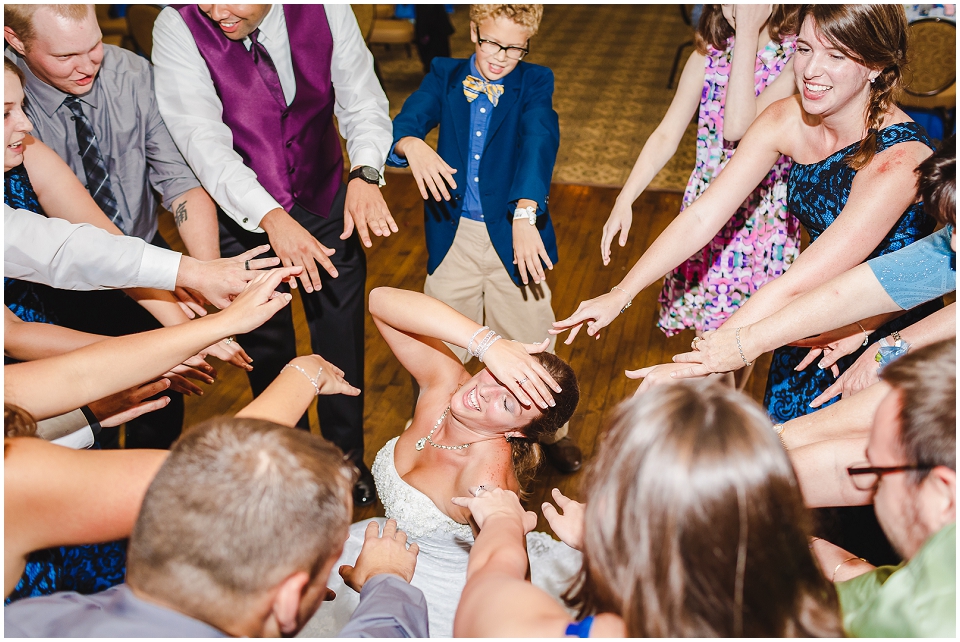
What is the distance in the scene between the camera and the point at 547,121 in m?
2.57

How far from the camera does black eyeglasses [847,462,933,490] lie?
3.69ft

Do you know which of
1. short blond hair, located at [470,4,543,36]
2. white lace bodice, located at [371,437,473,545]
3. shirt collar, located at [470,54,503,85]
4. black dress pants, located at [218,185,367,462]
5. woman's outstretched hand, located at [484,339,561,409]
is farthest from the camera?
black dress pants, located at [218,185,367,462]

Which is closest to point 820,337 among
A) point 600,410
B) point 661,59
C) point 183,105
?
point 600,410

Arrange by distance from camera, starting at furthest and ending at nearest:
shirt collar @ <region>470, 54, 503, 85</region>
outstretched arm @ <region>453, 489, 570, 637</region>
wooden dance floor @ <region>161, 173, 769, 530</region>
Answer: wooden dance floor @ <region>161, 173, 769, 530</region> < shirt collar @ <region>470, 54, 503, 85</region> < outstretched arm @ <region>453, 489, 570, 637</region>

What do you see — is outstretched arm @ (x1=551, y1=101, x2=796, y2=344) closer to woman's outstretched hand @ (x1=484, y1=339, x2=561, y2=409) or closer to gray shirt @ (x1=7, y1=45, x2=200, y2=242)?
woman's outstretched hand @ (x1=484, y1=339, x2=561, y2=409)

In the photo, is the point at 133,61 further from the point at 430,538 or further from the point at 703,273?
the point at 703,273

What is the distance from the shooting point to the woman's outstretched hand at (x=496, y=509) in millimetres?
1517

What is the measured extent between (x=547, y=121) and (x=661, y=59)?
19.2ft

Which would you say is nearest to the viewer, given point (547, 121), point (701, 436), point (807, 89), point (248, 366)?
point (701, 436)

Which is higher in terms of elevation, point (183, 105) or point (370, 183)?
point (183, 105)

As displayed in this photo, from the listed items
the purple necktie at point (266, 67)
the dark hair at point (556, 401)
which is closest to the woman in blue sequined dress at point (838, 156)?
the dark hair at point (556, 401)

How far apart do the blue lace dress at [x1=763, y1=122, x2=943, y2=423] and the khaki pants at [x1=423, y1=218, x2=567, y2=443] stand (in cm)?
91

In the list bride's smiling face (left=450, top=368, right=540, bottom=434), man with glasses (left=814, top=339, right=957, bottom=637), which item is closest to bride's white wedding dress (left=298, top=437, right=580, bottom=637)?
bride's smiling face (left=450, top=368, right=540, bottom=434)

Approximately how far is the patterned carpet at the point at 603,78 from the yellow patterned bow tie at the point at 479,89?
284 centimetres
